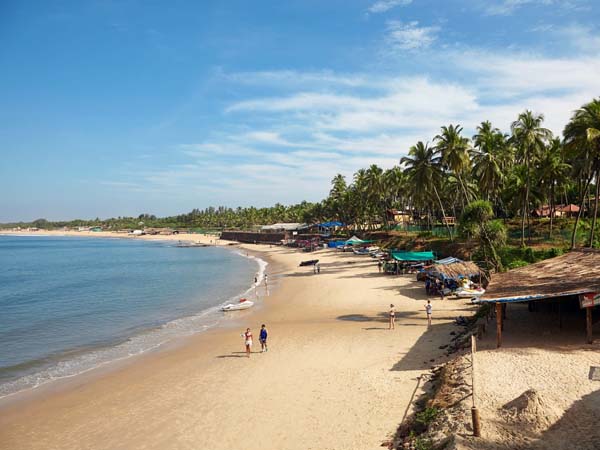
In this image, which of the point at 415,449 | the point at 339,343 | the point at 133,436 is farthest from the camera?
the point at 339,343

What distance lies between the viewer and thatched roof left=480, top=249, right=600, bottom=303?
50.1ft

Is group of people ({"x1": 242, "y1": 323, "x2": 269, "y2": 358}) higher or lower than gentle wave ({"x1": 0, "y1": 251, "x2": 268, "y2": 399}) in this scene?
higher

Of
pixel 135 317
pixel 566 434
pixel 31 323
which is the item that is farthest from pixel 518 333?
pixel 31 323

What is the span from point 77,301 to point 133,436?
91.2 feet

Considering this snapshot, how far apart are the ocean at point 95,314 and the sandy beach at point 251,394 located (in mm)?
2429

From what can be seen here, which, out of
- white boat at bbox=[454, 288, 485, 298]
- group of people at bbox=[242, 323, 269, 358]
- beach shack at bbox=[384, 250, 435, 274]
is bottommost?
group of people at bbox=[242, 323, 269, 358]

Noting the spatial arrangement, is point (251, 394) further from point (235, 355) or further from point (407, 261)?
point (407, 261)

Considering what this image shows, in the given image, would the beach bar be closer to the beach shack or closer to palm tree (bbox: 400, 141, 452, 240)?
the beach shack

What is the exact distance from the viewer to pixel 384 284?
36.0 m

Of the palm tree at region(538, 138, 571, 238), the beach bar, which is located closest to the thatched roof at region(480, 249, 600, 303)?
the beach bar

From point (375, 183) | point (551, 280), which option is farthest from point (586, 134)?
point (375, 183)

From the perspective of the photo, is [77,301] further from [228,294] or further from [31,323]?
[228,294]

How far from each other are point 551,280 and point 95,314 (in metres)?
28.5

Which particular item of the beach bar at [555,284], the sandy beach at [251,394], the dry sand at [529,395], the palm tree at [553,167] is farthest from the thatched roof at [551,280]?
the palm tree at [553,167]
